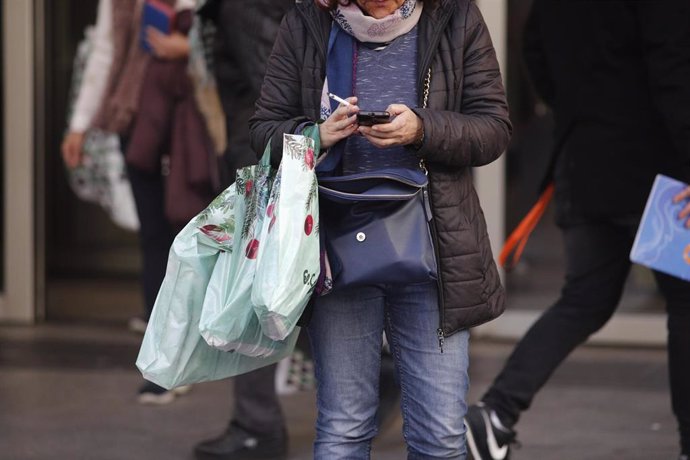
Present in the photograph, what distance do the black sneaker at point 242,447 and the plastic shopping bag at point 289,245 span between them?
5.62 feet

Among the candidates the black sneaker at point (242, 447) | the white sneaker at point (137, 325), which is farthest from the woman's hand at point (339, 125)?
the white sneaker at point (137, 325)

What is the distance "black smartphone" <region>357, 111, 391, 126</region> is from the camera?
3.02 m

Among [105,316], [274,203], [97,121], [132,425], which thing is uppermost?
[274,203]

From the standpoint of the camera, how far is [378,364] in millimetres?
3418

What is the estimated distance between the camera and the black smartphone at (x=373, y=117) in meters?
3.02

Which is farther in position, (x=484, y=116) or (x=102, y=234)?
(x=102, y=234)

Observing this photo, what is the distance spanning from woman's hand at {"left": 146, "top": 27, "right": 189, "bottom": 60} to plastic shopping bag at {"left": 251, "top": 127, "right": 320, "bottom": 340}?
8.39ft

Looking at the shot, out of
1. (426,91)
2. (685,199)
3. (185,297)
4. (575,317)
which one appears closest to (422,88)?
(426,91)

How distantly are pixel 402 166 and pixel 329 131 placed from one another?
227mm

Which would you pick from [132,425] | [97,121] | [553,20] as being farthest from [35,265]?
[553,20]

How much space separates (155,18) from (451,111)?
8.53 feet

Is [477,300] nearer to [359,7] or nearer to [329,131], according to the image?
[329,131]

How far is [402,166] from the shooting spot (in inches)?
128

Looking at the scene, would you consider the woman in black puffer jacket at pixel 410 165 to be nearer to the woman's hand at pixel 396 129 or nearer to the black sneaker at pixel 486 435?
the woman's hand at pixel 396 129
